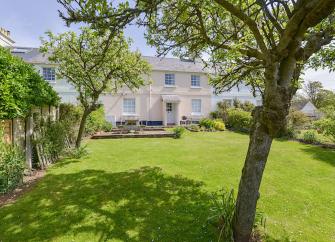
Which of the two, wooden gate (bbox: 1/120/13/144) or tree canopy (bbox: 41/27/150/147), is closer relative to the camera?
wooden gate (bbox: 1/120/13/144)

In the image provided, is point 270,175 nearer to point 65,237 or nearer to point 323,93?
point 65,237

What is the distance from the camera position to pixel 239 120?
2506cm

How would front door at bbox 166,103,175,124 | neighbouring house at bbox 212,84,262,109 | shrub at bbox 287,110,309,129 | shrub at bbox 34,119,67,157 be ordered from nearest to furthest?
shrub at bbox 34,119,67,157 < shrub at bbox 287,110,309,129 < front door at bbox 166,103,175,124 < neighbouring house at bbox 212,84,262,109

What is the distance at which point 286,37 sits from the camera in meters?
3.98

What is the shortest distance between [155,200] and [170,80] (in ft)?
79.9

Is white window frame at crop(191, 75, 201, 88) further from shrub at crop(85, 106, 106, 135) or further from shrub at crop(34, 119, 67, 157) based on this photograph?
shrub at crop(34, 119, 67, 157)

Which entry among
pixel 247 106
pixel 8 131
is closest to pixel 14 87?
pixel 8 131

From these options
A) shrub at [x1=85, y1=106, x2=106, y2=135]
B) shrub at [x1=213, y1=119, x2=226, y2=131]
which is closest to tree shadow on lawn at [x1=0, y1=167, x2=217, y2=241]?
shrub at [x1=85, y1=106, x2=106, y2=135]

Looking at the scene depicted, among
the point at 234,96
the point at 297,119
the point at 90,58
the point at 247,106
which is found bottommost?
the point at 297,119

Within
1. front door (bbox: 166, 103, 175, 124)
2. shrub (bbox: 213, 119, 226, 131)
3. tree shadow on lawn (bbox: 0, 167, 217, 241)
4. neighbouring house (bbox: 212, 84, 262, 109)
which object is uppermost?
neighbouring house (bbox: 212, 84, 262, 109)

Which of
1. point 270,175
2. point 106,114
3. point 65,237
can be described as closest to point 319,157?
point 270,175

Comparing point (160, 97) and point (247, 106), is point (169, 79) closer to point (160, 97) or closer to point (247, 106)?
point (160, 97)

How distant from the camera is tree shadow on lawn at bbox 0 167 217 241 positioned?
4914 millimetres

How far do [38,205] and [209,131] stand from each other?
768 inches
